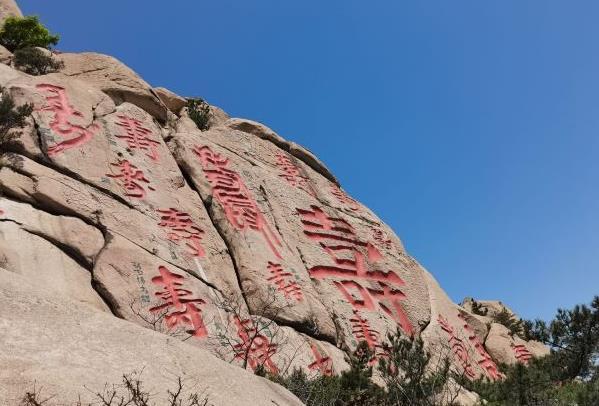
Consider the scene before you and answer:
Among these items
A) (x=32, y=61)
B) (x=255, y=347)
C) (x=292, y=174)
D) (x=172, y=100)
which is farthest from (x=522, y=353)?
(x=32, y=61)

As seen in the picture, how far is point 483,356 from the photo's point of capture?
13250 millimetres

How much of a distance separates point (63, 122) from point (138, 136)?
1.43 m

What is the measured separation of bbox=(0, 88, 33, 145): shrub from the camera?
8773mm

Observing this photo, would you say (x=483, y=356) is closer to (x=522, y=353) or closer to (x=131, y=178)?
(x=522, y=353)

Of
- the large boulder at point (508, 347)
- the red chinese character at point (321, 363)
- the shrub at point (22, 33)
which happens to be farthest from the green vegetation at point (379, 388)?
the shrub at point (22, 33)

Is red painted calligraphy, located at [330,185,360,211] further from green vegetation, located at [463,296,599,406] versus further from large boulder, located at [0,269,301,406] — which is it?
large boulder, located at [0,269,301,406]

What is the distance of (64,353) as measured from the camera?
3523 millimetres

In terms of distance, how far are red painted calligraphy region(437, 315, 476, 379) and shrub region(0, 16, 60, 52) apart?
11801 mm

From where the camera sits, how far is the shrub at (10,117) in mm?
8773

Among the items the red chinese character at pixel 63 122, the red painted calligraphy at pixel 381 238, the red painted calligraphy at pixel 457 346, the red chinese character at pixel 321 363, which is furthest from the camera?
the red painted calligraphy at pixel 381 238

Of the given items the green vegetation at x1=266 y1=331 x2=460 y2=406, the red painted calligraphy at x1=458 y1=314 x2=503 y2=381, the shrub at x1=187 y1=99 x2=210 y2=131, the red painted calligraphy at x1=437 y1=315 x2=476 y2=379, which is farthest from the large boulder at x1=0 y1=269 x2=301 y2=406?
the shrub at x1=187 y1=99 x2=210 y2=131

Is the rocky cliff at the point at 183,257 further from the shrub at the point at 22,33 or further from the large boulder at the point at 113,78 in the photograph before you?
the shrub at the point at 22,33

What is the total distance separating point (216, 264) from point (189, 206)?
1.26m

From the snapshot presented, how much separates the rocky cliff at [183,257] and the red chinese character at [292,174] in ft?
0.18
